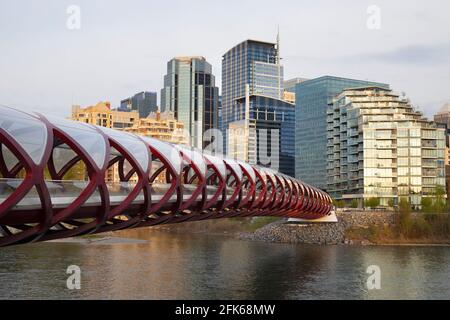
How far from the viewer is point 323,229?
85.4 m

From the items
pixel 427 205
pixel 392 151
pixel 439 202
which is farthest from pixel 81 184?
pixel 392 151

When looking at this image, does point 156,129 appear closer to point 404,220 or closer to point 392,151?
point 392,151

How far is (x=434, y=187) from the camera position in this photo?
112 metres

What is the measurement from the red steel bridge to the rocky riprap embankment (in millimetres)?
54156

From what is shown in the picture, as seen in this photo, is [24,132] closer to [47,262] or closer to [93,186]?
[93,186]

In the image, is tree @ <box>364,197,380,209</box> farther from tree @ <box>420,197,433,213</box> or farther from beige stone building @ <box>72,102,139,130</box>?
beige stone building @ <box>72,102,139,130</box>

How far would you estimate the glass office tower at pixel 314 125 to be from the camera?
550 ft

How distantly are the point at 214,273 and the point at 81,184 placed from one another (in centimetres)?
2814

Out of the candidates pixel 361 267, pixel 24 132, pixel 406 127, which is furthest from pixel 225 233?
pixel 24 132

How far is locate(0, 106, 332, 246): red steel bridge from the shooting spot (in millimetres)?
15477

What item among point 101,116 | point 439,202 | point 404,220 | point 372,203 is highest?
point 101,116

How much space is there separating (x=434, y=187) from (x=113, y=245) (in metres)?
66.0

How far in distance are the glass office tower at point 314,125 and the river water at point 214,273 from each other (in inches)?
3954

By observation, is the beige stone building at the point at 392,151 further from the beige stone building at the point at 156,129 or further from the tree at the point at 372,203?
the beige stone building at the point at 156,129
